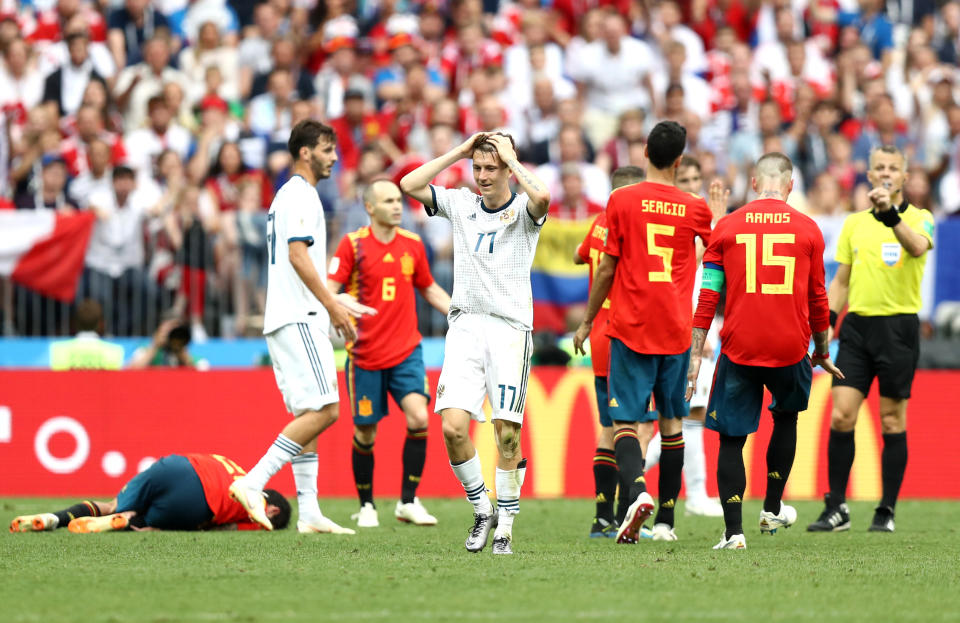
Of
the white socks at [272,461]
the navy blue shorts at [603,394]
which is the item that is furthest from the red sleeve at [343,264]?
the navy blue shorts at [603,394]

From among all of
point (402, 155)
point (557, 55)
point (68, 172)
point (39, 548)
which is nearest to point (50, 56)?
point (68, 172)

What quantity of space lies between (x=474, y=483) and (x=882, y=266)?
13.1 feet

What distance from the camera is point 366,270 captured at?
11.5 metres

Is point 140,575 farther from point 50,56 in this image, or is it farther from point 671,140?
point 50,56

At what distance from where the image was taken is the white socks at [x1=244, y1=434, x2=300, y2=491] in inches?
373

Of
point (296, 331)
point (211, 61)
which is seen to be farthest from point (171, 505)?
point (211, 61)

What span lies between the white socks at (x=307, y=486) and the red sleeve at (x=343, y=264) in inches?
67.8

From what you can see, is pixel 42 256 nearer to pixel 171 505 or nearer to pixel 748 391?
pixel 171 505

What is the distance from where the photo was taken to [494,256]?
853 cm

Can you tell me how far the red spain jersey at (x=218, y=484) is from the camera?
33.8 ft

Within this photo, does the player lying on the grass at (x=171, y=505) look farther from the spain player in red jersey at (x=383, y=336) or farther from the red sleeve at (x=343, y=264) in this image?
the red sleeve at (x=343, y=264)

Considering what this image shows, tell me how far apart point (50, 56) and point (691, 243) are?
12974 millimetres

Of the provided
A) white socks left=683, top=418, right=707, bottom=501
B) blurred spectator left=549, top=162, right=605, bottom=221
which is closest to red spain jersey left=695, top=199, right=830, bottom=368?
white socks left=683, top=418, right=707, bottom=501

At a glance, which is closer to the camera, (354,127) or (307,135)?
(307,135)
